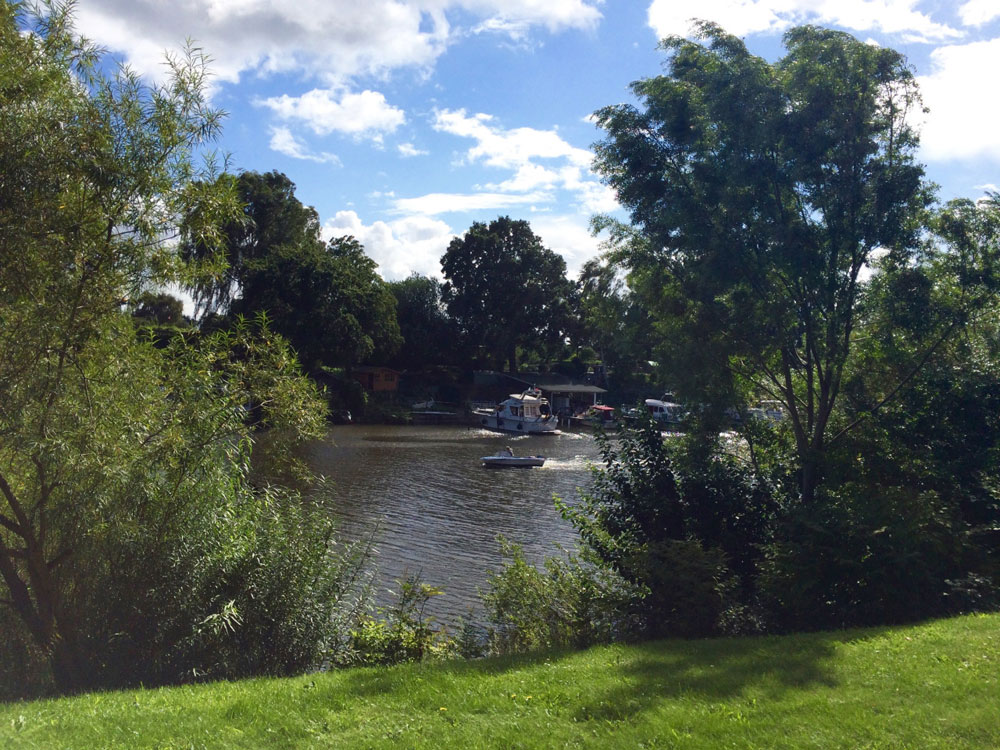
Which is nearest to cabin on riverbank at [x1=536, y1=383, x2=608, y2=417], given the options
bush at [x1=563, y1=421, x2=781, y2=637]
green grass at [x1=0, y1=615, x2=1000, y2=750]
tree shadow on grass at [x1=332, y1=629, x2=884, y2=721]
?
bush at [x1=563, y1=421, x2=781, y2=637]

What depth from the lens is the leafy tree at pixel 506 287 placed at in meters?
81.4

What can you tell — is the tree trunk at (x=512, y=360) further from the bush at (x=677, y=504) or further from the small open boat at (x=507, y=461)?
the bush at (x=677, y=504)

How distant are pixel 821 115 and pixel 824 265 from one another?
252 cm

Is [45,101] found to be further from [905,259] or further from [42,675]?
[905,259]

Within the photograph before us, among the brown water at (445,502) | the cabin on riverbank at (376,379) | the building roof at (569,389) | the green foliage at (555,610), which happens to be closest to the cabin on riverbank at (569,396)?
the building roof at (569,389)

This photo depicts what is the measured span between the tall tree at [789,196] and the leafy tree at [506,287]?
6691cm

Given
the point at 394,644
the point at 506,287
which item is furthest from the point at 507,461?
the point at 506,287

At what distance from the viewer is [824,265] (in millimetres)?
13508

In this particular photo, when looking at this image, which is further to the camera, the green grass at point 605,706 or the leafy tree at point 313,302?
the leafy tree at point 313,302

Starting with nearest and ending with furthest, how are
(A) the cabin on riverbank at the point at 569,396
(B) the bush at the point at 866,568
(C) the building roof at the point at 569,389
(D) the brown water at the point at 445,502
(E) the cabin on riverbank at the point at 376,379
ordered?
(B) the bush at the point at 866,568 → (D) the brown water at the point at 445,502 → (E) the cabin on riverbank at the point at 376,379 → (C) the building roof at the point at 569,389 → (A) the cabin on riverbank at the point at 569,396

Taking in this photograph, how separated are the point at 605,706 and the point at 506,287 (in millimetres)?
75365

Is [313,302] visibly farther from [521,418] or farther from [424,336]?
[424,336]

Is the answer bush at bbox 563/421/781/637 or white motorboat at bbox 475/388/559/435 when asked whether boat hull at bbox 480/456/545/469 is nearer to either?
white motorboat at bbox 475/388/559/435

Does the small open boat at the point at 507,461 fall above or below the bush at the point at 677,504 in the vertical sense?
below
